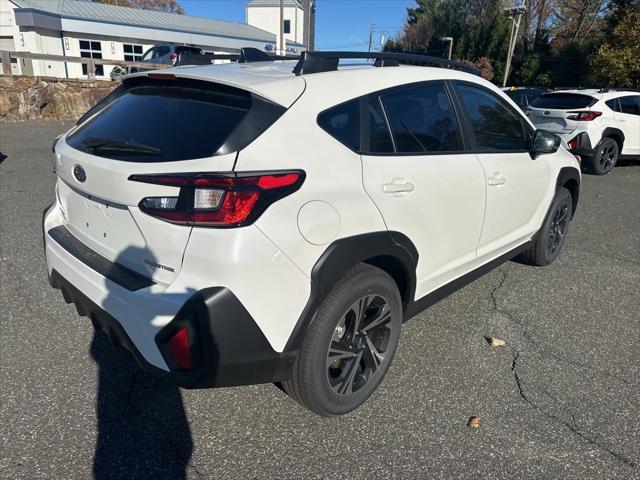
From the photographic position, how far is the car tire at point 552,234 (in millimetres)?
4285

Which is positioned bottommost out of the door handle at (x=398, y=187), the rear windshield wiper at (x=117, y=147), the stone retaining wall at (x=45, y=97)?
the stone retaining wall at (x=45, y=97)

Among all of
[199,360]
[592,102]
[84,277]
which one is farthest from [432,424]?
[592,102]

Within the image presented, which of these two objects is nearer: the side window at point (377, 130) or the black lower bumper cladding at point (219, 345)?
the black lower bumper cladding at point (219, 345)

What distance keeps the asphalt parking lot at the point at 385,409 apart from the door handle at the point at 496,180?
995mm

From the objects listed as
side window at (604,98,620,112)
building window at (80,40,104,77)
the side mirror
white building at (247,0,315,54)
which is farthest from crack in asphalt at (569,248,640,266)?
white building at (247,0,315,54)

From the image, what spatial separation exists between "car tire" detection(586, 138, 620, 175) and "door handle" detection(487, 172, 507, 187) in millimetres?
7326

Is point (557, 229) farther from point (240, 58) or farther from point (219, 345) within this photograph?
point (219, 345)

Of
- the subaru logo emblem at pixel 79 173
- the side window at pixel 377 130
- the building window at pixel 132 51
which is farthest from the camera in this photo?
the building window at pixel 132 51

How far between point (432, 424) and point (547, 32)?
3697 cm

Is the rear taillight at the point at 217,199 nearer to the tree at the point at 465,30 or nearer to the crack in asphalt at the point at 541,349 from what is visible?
the crack in asphalt at the point at 541,349

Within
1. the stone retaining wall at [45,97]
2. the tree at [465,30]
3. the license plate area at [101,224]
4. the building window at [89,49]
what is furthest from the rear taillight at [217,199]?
the tree at [465,30]

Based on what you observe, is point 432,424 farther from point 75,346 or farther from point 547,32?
point 547,32

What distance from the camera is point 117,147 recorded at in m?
2.27

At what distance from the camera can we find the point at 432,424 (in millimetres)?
2512
